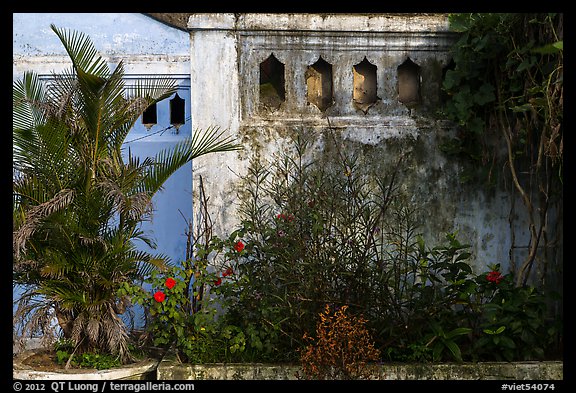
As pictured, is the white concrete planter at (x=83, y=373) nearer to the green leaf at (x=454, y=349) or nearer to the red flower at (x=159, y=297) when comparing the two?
the red flower at (x=159, y=297)

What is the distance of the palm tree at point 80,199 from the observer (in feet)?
20.2

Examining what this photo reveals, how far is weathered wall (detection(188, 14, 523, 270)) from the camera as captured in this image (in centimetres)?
695

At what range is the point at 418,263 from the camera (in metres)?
6.60

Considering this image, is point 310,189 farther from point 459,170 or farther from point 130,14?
point 130,14

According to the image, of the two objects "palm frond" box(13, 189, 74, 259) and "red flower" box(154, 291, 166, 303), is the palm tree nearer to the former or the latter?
"palm frond" box(13, 189, 74, 259)

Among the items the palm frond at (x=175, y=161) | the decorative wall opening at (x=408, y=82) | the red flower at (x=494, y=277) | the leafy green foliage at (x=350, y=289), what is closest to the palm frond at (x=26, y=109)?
the palm frond at (x=175, y=161)

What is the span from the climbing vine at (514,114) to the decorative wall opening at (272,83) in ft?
4.85

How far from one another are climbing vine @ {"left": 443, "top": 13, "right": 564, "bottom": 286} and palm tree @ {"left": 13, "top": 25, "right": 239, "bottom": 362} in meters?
2.18

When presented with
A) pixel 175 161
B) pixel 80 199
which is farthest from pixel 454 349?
pixel 80 199

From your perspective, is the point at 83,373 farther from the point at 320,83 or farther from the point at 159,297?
the point at 320,83

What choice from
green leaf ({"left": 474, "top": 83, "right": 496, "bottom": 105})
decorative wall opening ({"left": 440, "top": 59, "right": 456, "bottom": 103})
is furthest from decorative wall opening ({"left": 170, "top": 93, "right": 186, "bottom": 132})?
green leaf ({"left": 474, "top": 83, "right": 496, "bottom": 105})

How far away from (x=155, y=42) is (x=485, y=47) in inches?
133

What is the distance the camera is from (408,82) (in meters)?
7.34
